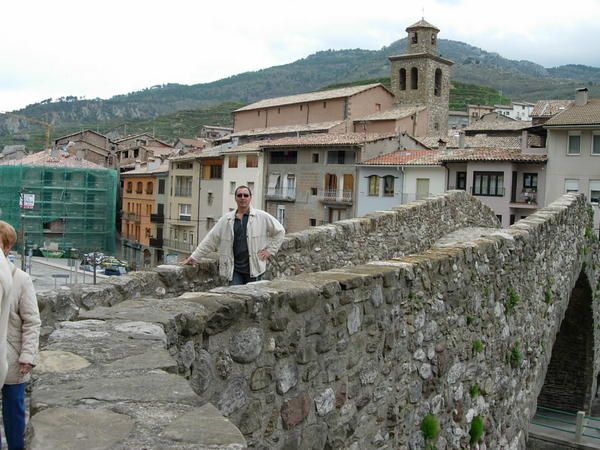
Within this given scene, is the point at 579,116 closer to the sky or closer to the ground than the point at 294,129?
closer to the ground

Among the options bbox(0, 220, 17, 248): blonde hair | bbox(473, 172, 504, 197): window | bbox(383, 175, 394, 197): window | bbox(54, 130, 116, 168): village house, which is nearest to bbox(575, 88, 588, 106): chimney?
bbox(473, 172, 504, 197): window

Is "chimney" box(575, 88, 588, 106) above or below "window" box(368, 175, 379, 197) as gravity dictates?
above

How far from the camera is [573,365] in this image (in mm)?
18422

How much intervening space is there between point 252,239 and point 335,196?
125 ft

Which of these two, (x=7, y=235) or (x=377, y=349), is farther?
(x=377, y=349)

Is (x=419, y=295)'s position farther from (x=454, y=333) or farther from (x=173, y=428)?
(x=173, y=428)

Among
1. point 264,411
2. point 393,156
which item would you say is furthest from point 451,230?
point 393,156

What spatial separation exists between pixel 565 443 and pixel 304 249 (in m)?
10.4

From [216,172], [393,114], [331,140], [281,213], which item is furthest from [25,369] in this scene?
[393,114]

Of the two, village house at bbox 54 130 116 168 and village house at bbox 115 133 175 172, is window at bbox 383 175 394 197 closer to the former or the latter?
village house at bbox 115 133 175 172

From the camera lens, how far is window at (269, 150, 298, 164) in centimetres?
4697

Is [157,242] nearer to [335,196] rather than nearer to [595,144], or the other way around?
[335,196]

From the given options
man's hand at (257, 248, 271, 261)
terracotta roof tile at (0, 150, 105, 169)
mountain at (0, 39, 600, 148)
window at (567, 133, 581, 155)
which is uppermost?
mountain at (0, 39, 600, 148)

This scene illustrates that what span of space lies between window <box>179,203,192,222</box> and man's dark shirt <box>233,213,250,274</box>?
156 ft
